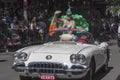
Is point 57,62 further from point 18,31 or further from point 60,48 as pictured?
point 18,31

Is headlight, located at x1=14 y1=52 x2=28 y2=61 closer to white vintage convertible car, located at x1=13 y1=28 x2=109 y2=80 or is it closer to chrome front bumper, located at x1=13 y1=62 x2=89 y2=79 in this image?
white vintage convertible car, located at x1=13 y1=28 x2=109 y2=80

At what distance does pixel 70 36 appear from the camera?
10273mm

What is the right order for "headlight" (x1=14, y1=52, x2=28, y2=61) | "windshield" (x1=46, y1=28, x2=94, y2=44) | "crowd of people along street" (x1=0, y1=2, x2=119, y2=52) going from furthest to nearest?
"crowd of people along street" (x1=0, y1=2, x2=119, y2=52)
"windshield" (x1=46, y1=28, x2=94, y2=44)
"headlight" (x1=14, y1=52, x2=28, y2=61)

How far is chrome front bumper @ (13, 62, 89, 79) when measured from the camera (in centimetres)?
863

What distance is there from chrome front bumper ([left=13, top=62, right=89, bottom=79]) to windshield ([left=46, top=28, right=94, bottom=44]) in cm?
169

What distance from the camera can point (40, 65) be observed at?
877 cm

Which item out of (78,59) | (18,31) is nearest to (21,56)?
(78,59)

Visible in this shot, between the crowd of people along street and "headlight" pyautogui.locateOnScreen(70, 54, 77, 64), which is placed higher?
"headlight" pyautogui.locateOnScreen(70, 54, 77, 64)

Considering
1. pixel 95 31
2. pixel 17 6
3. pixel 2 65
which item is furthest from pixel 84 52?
pixel 95 31

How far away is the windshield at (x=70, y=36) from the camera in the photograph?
33.9 feet

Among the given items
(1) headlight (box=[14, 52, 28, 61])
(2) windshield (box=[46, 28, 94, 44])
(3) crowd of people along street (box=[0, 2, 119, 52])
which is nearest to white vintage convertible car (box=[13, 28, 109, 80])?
(1) headlight (box=[14, 52, 28, 61])

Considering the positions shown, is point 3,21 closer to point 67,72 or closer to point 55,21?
point 55,21

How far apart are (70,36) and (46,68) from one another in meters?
1.82

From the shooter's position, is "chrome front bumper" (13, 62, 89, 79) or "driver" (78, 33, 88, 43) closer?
"chrome front bumper" (13, 62, 89, 79)
